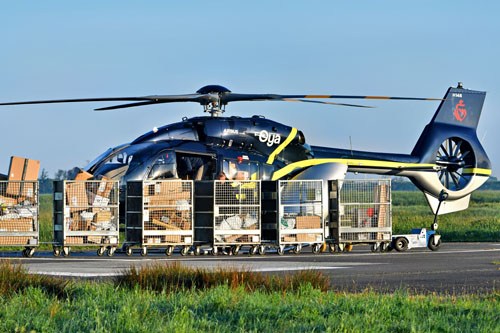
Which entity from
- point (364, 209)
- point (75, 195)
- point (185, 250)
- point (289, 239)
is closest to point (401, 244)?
point (364, 209)

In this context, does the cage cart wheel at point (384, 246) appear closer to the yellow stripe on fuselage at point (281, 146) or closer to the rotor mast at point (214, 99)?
the yellow stripe on fuselage at point (281, 146)

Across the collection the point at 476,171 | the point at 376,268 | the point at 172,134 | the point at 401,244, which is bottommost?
the point at 376,268

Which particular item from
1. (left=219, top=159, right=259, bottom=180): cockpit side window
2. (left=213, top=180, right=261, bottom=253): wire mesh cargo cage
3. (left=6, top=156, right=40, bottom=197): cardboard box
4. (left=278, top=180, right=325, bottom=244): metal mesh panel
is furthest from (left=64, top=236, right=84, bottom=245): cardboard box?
(left=278, top=180, right=325, bottom=244): metal mesh panel

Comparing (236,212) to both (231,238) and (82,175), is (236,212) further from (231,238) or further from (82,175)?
(82,175)

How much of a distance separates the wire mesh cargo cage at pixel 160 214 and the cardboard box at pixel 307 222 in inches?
123

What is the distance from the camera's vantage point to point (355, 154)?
2772 cm

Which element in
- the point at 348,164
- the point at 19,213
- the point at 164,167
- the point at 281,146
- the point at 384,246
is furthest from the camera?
the point at 348,164

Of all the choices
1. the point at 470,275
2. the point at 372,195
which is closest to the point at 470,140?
the point at 372,195

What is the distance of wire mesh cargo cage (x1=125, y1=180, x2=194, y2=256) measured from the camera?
2133 cm

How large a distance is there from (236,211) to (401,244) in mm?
5474

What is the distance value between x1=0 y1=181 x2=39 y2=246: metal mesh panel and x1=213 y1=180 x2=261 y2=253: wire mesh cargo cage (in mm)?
5052

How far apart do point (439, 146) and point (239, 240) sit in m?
11.9

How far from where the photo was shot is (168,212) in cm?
2158

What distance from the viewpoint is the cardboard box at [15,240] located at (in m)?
21.0
